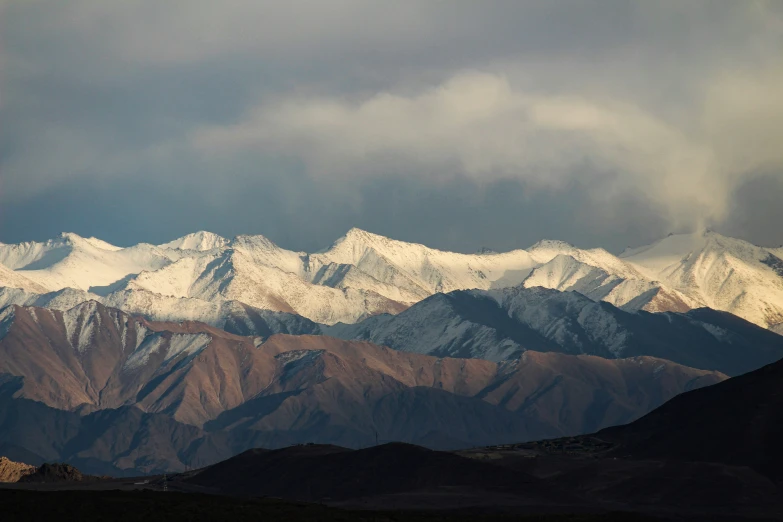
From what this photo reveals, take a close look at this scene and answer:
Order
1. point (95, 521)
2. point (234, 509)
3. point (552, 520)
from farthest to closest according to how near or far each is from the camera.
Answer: point (552, 520), point (234, 509), point (95, 521)

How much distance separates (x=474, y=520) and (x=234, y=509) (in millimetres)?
32867

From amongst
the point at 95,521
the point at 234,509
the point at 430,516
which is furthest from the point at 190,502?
the point at 430,516

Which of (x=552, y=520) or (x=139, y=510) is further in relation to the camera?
(x=552, y=520)

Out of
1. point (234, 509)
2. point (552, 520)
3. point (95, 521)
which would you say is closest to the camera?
point (95, 521)

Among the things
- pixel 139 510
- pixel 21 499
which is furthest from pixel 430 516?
pixel 21 499

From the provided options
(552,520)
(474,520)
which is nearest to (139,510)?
(474,520)

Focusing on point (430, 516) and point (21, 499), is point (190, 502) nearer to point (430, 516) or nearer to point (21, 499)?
point (21, 499)

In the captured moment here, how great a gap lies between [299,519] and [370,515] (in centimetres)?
1399

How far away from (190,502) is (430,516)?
110 ft

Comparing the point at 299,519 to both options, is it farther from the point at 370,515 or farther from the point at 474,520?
the point at 474,520

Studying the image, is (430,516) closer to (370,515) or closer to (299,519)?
(370,515)

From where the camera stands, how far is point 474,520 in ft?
599

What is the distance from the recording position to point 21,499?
580 feet

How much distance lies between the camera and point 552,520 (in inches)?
7525
